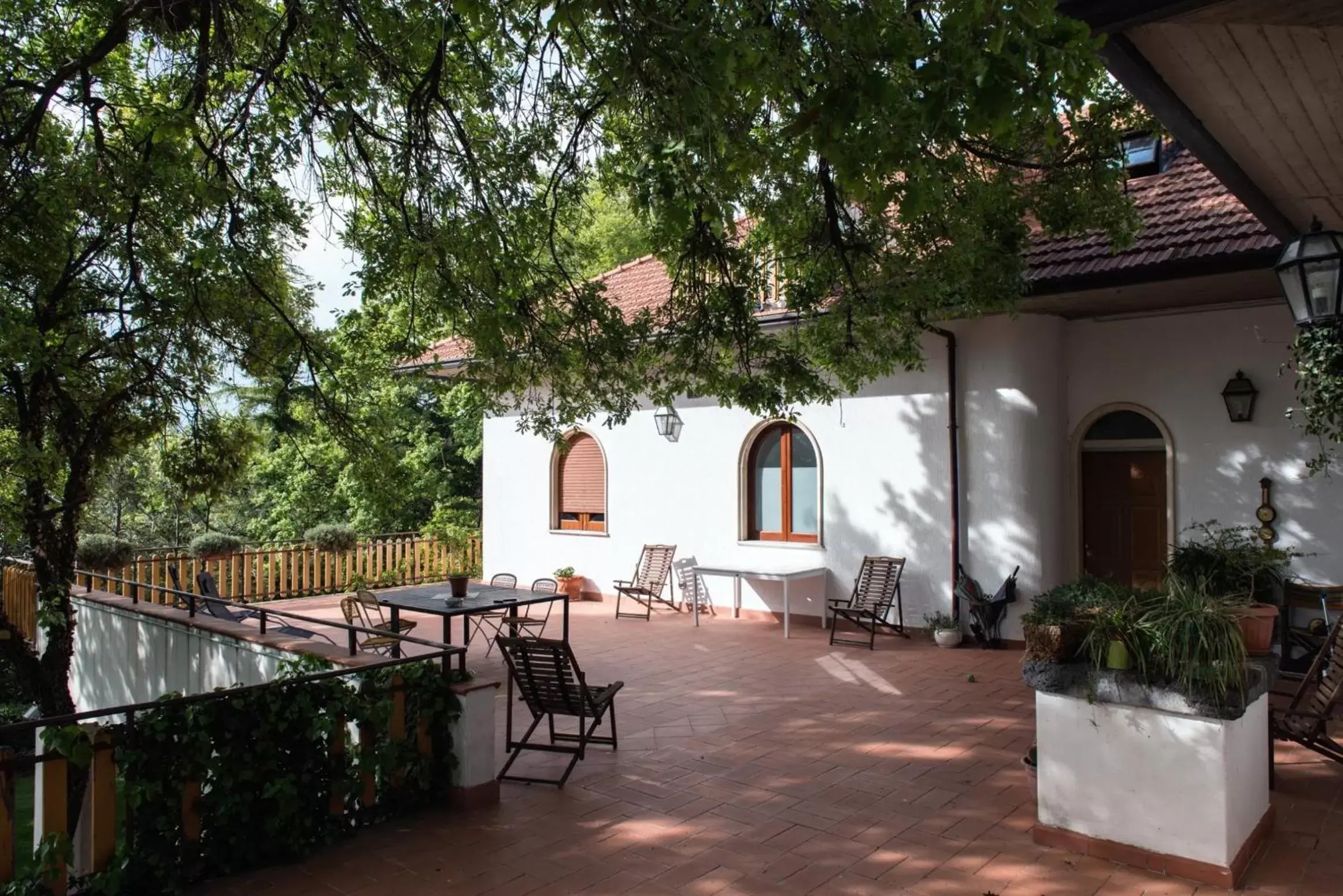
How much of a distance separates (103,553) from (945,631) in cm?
1099

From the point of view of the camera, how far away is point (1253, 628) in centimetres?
498

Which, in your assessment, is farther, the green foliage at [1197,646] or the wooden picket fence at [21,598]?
the wooden picket fence at [21,598]

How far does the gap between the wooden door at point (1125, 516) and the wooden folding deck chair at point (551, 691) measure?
658 centimetres

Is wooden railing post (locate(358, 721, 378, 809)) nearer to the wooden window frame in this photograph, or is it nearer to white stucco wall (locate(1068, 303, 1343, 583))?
white stucco wall (locate(1068, 303, 1343, 583))

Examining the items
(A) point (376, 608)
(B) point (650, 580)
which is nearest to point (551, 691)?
(A) point (376, 608)

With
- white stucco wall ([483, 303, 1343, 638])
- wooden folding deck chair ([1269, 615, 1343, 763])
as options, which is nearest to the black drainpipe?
white stucco wall ([483, 303, 1343, 638])

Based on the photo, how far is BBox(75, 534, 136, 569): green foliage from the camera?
40.4 feet

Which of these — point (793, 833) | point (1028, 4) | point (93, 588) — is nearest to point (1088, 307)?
point (793, 833)

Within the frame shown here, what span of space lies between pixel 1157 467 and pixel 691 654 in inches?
215

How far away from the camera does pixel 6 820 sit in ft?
12.2

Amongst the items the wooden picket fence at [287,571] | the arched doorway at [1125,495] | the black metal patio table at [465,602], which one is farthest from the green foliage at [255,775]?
the arched doorway at [1125,495]

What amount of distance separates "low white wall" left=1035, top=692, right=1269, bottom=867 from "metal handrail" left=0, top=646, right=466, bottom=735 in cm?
326

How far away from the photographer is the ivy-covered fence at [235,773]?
12.9ft

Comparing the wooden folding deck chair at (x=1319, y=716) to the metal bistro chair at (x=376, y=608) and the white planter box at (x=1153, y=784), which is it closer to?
the white planter box at (x=1153, y=784)
